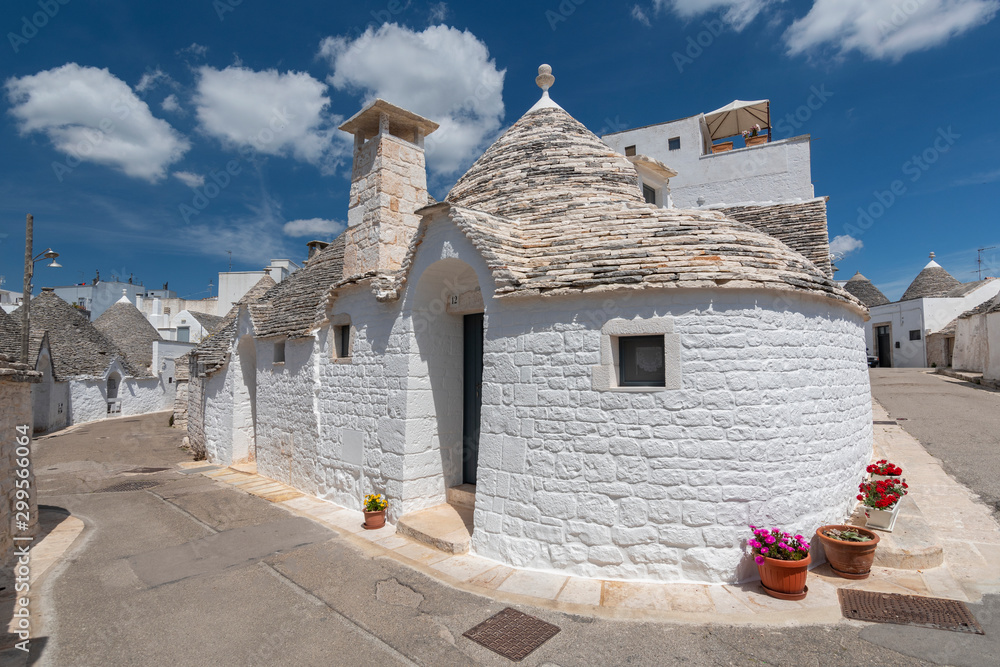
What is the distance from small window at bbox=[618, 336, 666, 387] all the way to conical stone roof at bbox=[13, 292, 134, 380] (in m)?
26.5

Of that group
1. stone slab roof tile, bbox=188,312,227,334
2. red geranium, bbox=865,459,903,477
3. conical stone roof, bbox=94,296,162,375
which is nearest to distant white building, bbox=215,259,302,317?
stone slab roof tile, bbox=188,312,227,334

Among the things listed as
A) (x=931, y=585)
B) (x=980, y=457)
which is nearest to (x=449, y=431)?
(x=931, y=585)

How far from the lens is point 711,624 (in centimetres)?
454

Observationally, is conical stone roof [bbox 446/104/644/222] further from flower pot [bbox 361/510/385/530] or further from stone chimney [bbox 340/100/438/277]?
flower pot [bbox 361/510/385/530]

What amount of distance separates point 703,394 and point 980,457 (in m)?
8.11

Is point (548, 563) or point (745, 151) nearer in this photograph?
point (548, 563)

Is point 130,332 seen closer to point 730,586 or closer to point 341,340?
point 341,340

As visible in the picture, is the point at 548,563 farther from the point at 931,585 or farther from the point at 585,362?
the point at 931,585

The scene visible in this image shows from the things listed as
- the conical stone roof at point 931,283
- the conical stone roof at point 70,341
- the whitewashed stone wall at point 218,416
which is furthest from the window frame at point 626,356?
the conical stone roof at point 931,283

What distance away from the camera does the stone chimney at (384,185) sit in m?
8.88

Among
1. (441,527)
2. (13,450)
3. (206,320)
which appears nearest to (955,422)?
(441,527)

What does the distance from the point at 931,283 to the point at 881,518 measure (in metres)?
32.7

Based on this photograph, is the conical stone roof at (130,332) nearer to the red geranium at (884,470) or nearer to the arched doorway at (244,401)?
the arched doorway at (244,401)

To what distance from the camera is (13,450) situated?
6.42 meters
